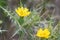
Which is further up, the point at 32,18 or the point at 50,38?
the point at 32,18

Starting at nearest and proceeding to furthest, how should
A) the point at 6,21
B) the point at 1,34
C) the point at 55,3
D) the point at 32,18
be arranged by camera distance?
the point at 32,18
the point at 1,34
the point at 6,21
the point at 55,3

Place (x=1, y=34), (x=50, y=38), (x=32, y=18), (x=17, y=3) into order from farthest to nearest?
1. (x=17, y=3)
2. (x=1, y=34)
3. (x=32, y=18)
4. (x=50, y=38)

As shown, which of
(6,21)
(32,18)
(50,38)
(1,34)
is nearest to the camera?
(50,38)

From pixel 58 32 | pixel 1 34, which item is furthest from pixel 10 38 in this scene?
pixel 58 32

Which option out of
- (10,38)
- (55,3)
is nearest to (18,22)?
(10,38)

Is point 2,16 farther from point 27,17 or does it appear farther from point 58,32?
point 58,32

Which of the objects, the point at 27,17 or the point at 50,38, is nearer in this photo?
the point at 50,38

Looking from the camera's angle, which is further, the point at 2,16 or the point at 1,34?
the point at 2,16

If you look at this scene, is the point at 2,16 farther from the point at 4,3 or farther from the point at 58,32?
the point at 58,32

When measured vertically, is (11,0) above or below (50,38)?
above
